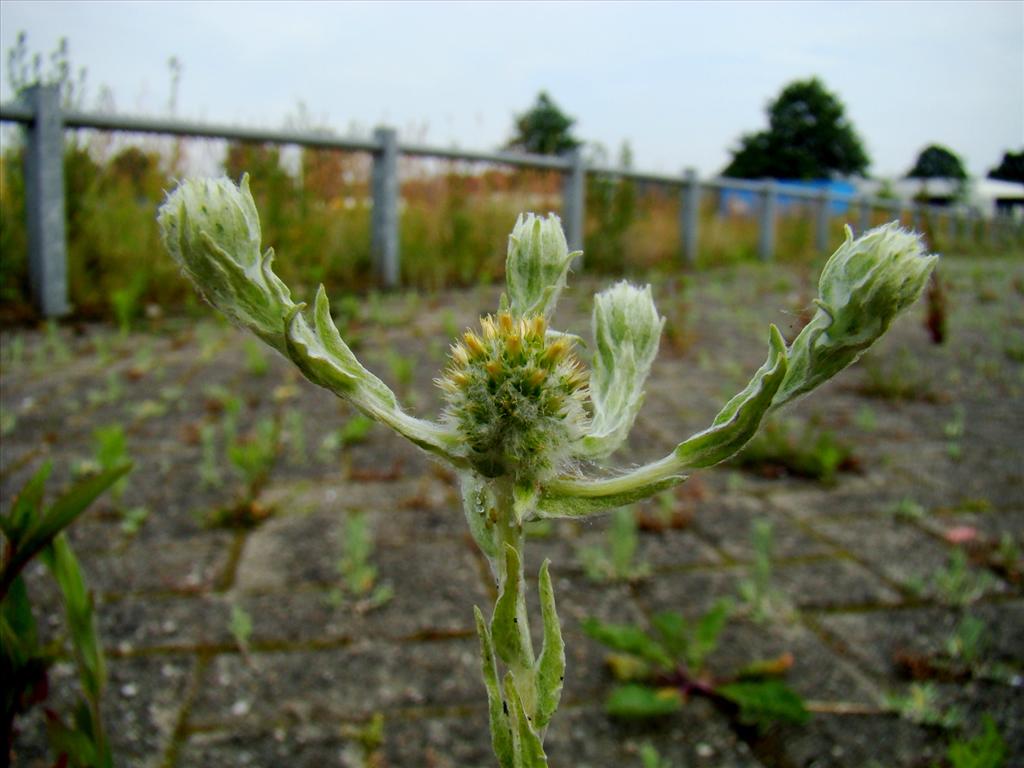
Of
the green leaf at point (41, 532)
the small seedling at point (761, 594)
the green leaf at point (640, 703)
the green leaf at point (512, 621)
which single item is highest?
the green leaf at point (512, 621)

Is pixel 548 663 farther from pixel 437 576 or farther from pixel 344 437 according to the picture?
pixel 344 437

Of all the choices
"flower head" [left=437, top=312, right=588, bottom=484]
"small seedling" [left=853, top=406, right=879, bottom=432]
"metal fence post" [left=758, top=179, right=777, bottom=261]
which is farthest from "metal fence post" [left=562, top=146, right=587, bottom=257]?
"flower head" [left=437, top=312, right=588, bottom=484]

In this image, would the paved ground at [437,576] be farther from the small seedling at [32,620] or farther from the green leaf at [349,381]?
the small seedling at [32,620]

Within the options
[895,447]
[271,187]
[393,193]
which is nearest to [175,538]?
[895,447]

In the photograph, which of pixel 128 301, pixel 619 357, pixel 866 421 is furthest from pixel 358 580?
pixel 128 301

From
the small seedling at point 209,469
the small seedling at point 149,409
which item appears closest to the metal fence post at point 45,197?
the small seedling at point 149,409

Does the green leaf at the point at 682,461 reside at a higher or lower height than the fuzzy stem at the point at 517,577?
higher

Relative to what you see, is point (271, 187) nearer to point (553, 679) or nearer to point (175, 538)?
point (175, 538)
